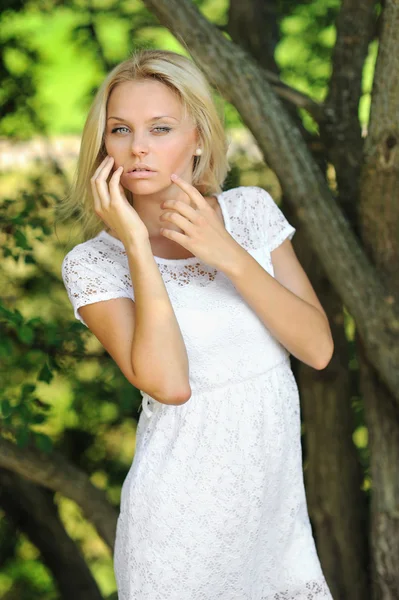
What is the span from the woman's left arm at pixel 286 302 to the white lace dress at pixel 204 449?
7 centimetres

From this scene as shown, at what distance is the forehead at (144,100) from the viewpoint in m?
2.02

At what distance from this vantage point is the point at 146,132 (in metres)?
2.00

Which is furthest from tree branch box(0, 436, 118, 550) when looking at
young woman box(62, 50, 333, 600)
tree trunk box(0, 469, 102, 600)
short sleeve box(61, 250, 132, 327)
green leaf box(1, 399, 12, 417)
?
short sleeve box(61, 250, 132, 327)

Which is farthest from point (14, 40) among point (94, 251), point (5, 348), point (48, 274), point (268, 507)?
point (268, 507)

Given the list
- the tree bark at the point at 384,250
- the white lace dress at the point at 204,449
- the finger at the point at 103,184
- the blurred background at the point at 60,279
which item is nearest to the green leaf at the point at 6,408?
the blurred background at the point at 60,279

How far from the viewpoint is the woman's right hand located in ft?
6.21

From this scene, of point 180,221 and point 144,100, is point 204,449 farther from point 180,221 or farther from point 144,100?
point 144,100

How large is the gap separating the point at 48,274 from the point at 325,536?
61.5 inches

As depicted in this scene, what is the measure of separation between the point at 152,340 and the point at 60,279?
1.86 m

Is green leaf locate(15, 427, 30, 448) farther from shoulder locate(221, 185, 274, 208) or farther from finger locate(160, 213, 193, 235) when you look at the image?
finger locate(160, 213, 193, 235)

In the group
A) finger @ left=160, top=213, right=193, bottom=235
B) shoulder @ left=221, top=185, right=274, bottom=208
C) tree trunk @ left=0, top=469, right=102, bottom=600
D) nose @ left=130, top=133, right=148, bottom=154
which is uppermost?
nose @ left=130, top=133, right=148, bottom=154

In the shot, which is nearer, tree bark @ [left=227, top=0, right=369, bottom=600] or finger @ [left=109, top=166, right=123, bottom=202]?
finger @ [left=109, top=166, right=123, bottom=202]

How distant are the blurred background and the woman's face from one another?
91 centimetres

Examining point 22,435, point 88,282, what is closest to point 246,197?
point 88,282
